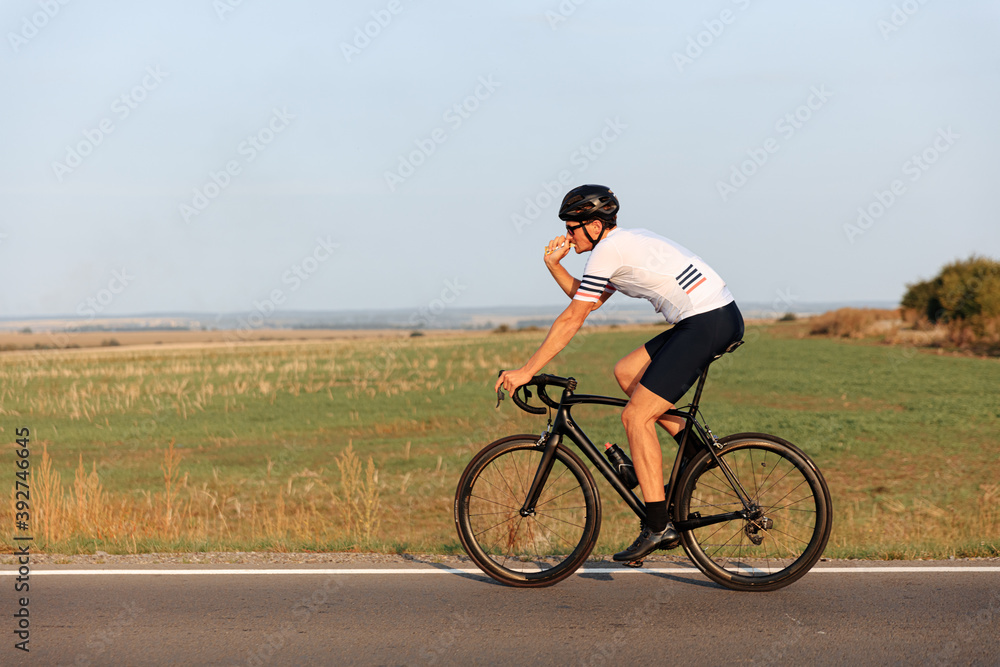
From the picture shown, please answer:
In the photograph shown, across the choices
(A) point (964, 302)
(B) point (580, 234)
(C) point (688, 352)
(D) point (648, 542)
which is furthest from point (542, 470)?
(A) point (964, 302)

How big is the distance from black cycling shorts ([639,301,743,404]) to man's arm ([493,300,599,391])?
1.88 ft

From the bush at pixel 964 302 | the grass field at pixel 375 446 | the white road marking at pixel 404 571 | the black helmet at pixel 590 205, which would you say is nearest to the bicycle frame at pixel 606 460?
the white road marking at pixel 404 571

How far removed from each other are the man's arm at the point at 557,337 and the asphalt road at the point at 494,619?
4.53ft

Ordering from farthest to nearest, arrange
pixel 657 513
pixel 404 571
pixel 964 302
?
1. pixel 964 302
2. pixel 404 571
3. pixel 657 513

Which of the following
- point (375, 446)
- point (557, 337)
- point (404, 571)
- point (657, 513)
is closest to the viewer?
point (557, 337)

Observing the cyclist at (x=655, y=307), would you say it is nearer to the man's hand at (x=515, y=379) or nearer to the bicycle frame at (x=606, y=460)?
the man's hand at (x=515, y=379)

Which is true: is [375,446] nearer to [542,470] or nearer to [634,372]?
[542,470]

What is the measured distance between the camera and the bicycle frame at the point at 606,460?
566cm

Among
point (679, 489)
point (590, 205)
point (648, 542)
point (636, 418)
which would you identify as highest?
point (590, 205)

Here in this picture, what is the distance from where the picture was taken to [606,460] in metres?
5.80

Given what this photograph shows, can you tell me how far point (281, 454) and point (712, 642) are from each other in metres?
16.0

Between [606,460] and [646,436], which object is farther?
[606,460]

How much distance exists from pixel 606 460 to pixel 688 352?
0.89 metres

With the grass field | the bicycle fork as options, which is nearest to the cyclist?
the bicycle fork
